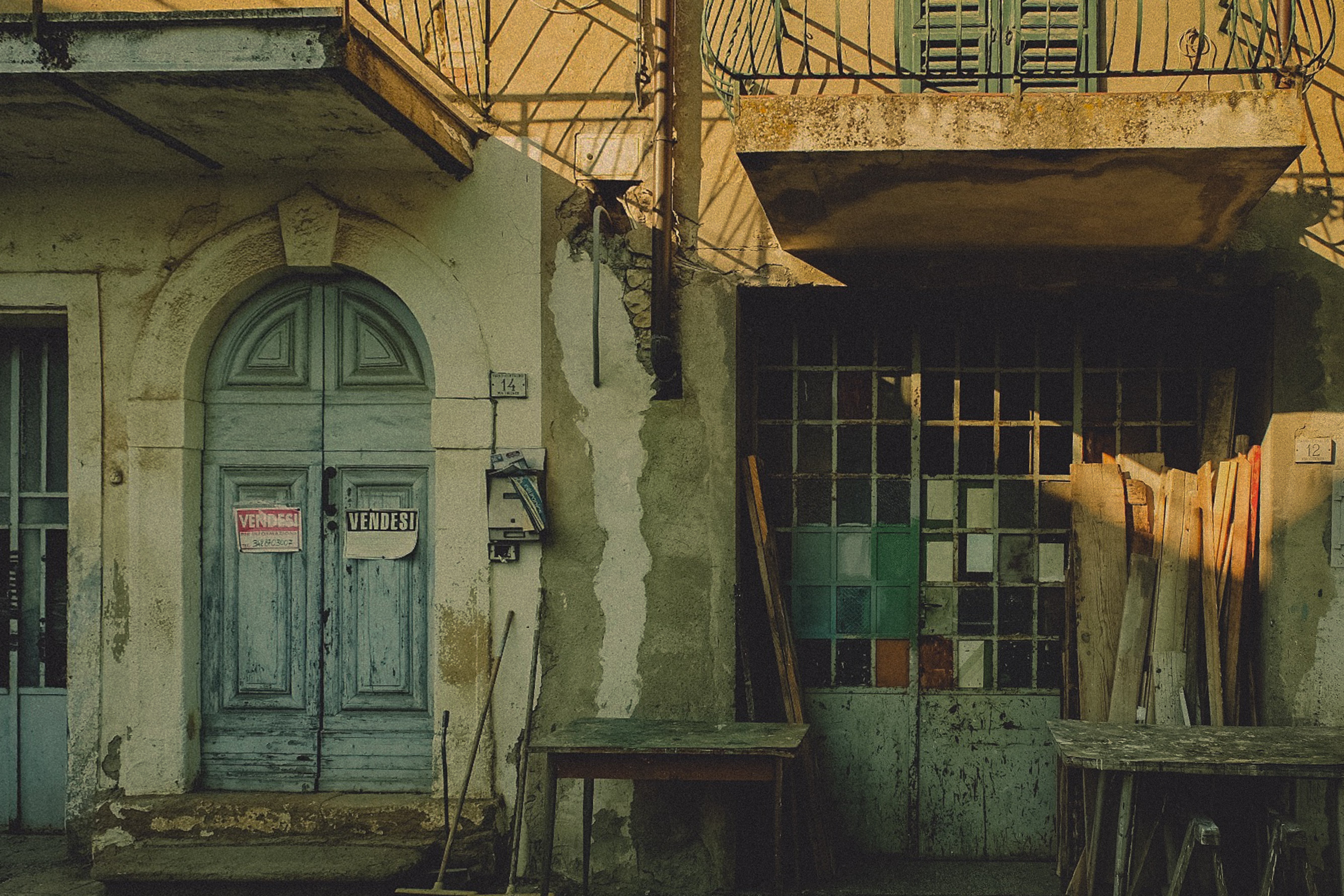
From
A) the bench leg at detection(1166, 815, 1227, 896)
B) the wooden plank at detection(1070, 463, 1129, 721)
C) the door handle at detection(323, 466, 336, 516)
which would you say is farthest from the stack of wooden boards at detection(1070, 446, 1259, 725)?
the door handle at detection(323, 466, 336, 516)

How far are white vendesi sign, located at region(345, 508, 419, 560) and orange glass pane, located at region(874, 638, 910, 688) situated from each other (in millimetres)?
2562

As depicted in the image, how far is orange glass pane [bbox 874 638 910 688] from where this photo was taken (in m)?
5.70

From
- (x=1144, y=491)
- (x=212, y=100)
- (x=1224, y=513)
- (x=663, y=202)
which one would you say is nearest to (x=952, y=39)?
(x=663, y=202)

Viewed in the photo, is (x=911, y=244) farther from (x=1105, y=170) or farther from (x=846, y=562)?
(x=846, y=562)

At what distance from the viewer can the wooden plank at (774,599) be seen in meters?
5.35

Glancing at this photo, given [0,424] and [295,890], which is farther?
[0,424]

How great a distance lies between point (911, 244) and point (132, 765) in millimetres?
4760

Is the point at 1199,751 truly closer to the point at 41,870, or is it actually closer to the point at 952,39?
the point at 952,39

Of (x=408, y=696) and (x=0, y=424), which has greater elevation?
(x=0, y=424)

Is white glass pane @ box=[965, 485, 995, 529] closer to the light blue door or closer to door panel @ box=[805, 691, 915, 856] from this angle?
door panel @ box=[805, 691, 915, 856]

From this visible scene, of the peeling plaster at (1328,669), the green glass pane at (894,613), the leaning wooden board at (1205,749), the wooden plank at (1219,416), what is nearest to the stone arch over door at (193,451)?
the green glass pane at (894,613)

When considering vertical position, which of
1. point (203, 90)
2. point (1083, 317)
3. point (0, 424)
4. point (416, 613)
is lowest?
point (416, 613)

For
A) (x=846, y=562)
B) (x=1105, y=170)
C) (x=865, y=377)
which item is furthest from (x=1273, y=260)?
(x=846, y=562)

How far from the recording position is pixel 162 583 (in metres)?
5.42
